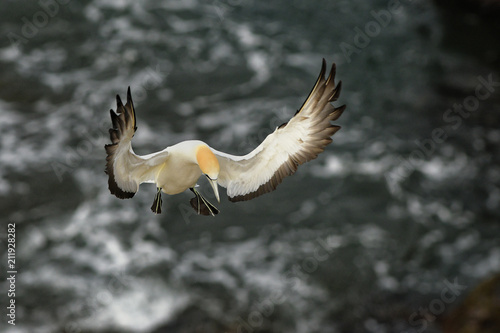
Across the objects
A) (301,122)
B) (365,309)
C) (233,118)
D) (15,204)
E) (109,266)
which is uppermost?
(233,118)

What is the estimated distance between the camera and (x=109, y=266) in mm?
9133

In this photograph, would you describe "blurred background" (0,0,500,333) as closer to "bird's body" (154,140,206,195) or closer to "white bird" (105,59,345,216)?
"white bird" (105,59,345,216)

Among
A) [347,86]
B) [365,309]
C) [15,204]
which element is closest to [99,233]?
[15,204]

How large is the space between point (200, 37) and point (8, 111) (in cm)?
414

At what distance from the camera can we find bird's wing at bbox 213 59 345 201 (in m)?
3.51

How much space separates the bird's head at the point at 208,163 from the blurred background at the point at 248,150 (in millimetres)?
5025

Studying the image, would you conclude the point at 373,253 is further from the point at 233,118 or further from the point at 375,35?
the point at 375,35

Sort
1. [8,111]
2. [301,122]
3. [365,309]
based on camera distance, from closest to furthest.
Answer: [301,122] < [365,309] < [8,111]

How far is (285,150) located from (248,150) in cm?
693

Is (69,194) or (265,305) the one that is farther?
(69,194)

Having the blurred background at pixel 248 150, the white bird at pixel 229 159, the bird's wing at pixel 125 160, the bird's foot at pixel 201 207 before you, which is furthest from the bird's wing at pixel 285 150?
the blurred background at pixel 248 150

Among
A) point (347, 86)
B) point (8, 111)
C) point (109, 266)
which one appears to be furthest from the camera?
point (347, 86)

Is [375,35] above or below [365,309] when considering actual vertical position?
above

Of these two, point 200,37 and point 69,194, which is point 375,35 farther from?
point 69,194
